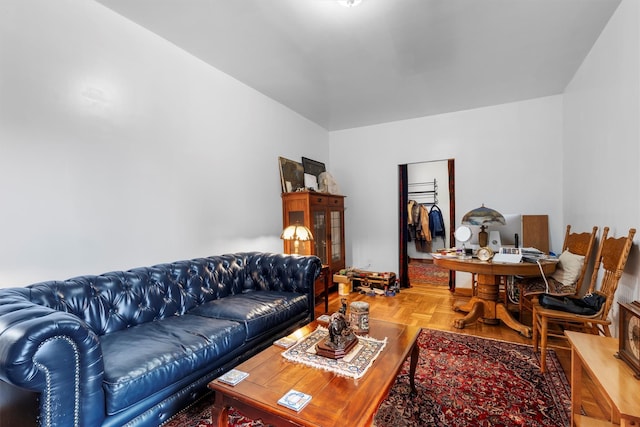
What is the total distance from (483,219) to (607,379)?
86.1 inches

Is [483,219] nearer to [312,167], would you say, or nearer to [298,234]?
[298,234]

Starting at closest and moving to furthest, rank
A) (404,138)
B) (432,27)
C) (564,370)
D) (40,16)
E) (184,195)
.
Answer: (40,16)
(564,370)
(432,27)
(184,195)
(404,138)

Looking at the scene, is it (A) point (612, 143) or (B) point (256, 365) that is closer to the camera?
(B) point (256, 365)

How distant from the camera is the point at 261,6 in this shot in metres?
2.23

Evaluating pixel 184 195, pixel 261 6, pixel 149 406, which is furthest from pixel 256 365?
pixel 261 6

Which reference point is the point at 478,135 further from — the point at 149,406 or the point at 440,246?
the point at 149,406

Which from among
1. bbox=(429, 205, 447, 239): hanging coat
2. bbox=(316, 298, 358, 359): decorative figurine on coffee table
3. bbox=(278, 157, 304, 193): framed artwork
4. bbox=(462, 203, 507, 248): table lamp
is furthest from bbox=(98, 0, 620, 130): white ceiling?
bbox=(429, 205, 447, 239): hanging coat

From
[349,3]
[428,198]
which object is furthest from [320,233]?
[428,198]

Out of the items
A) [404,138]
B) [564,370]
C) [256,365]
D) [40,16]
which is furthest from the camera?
[404,138]

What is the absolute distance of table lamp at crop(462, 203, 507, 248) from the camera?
3199 mm

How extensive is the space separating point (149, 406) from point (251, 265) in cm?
169

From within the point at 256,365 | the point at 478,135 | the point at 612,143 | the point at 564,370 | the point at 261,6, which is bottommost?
the point at 564,370

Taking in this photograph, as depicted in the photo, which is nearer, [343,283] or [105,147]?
[105,147]

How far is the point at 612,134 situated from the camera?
2.51m
